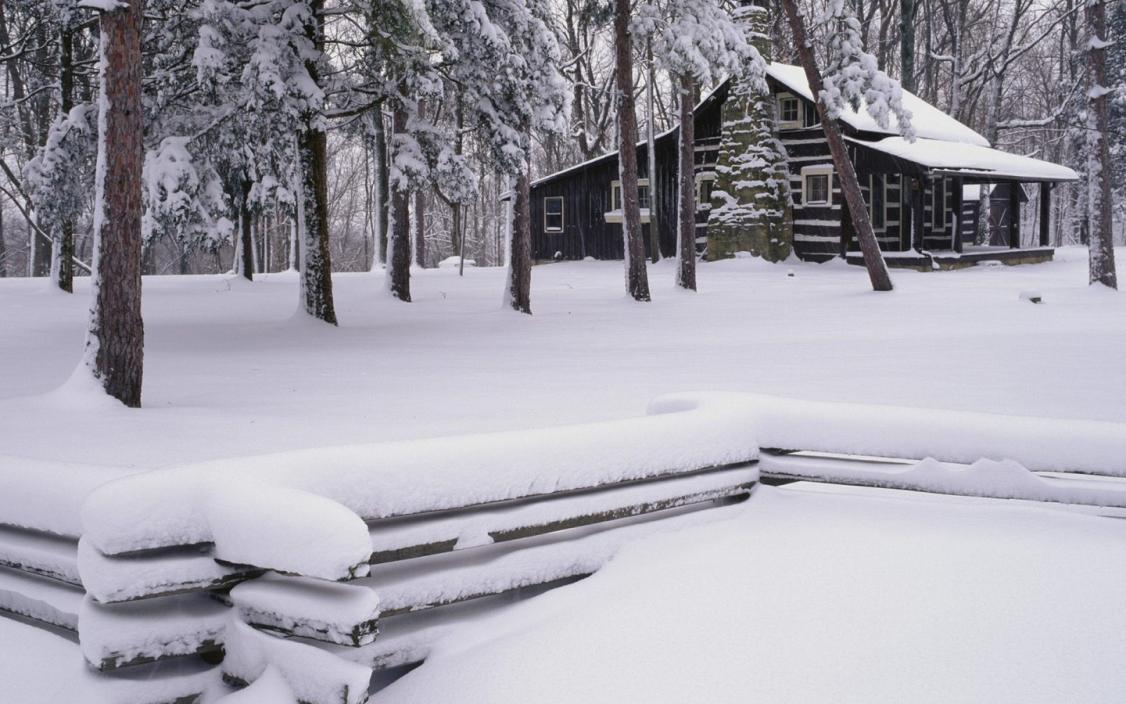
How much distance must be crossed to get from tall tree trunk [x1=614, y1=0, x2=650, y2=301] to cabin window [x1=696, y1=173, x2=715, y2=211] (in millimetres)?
14566

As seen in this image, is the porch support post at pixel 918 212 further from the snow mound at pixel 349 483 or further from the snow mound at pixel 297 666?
the snow mound at pixel 297 666

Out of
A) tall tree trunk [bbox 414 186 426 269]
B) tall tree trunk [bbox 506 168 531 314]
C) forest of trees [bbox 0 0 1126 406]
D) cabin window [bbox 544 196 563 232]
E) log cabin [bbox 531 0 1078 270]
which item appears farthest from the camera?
cabin window [bbox 544 196 563 232]

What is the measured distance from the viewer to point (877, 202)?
32.7 metres

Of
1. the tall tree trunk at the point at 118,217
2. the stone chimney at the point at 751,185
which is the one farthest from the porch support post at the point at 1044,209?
the tall tree trunk at the point at 118,217

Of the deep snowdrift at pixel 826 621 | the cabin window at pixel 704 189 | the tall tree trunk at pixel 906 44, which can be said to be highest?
the tall tree trunk at pixel 906 44

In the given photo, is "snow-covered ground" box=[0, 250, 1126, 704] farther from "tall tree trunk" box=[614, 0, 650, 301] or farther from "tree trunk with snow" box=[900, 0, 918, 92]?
"tree trunk with snow" box=[900, 0, 918, 92]

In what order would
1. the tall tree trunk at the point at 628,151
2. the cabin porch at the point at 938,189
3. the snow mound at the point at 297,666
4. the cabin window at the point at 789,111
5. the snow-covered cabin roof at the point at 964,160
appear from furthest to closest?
the cabin window at the point at 789,111, the cabin porch at the point at 938,189, the snow-covered cabin roof at the point at 964,160, the tall tree trunk at the point at 628,151, the snow mound at the point at 297,666

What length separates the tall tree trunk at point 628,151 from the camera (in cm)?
1994

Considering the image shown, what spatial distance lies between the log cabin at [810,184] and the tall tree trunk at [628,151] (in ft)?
33.2

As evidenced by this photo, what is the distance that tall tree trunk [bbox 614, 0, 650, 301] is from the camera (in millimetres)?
19938

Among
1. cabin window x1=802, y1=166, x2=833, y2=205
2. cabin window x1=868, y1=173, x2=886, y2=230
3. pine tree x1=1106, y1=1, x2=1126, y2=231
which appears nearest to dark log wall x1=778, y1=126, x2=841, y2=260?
cabin window x1=802, y1=166, x2=833, y2=205

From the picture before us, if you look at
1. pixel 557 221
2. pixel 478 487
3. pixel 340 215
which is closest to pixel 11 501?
pixel 478 487

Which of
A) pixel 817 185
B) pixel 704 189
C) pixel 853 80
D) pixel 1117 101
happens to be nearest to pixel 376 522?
pixel 853 80

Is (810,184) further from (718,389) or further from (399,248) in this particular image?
(718,389)
